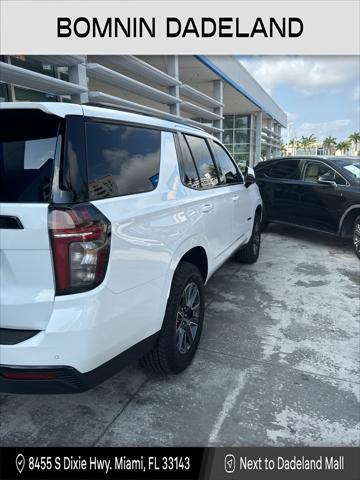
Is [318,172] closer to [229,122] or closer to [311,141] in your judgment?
[229,122]

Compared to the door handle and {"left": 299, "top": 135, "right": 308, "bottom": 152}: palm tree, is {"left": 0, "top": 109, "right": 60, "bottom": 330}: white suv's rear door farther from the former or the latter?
{"left": 299, "top": 135, "right": 308, "bottom": 152}: palm tree

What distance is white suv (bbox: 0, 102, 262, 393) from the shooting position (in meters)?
1.75

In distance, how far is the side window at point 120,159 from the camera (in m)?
1.94

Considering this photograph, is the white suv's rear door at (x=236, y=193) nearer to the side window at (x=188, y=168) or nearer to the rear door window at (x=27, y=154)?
the side window at (x=188, y=168)

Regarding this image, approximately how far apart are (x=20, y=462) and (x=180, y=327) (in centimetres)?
133

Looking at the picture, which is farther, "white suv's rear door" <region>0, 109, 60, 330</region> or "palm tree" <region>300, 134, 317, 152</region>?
"palm tree" <region>300, 134, 317, 152</region>

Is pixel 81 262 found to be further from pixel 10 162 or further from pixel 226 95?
pixel 226 95

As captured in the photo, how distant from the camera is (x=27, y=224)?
1715 mm

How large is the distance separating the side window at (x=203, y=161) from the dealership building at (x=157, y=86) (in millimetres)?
288

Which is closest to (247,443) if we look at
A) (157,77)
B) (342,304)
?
(342,304)

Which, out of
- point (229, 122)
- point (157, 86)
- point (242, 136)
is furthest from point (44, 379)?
point (229, 122)

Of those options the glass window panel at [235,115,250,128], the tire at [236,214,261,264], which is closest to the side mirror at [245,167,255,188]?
the tire at [236,214,261,264]

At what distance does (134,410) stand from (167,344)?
0.50 m

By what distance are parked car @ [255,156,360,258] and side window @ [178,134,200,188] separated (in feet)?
13.2
